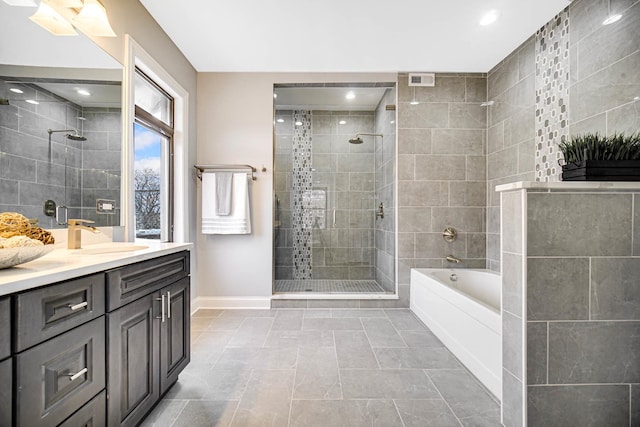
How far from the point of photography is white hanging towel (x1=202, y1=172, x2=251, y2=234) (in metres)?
3.04

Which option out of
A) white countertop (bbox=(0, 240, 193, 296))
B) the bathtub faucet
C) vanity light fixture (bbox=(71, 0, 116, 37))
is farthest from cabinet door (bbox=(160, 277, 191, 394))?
the bathtub faucet

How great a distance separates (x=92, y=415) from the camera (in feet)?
3.40

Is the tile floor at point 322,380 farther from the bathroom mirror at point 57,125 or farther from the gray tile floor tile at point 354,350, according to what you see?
the bathroom mirror at point 57,125

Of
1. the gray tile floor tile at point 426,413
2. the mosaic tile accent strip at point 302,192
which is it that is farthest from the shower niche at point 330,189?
the gray tile floor tile at point 426,413

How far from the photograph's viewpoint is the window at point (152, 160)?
227 cm

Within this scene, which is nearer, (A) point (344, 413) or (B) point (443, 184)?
(A) point (344, 413)

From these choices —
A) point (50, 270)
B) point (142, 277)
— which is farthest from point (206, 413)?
point (50, 270)

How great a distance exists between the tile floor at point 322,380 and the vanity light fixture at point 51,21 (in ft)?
6.61

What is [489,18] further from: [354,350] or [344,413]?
[344,413]

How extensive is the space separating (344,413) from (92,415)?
1102 mm

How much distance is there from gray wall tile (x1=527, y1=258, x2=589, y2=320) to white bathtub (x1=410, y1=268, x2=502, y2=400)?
0.49 metres

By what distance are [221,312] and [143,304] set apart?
1804 millimetres

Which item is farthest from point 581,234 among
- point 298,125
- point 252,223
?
point 298,125

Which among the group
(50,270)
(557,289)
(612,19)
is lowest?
(557,289)
